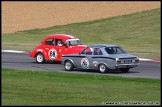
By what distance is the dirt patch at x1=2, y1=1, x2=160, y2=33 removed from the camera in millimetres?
59156

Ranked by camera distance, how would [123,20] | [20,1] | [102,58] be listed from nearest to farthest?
[102,58] < [123,20] < [20,1]

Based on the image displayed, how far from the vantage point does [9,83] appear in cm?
1906

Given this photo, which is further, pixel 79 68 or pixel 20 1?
pixel 20 1

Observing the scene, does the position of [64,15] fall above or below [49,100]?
above

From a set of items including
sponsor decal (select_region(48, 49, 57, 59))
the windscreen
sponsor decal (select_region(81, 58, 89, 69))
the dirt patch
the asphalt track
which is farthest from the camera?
the dirt patch

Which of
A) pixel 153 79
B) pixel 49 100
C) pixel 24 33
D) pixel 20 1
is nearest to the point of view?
pixel 49 100

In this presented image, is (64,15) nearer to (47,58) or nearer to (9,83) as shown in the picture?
(47,58)

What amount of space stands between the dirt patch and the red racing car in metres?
24.2

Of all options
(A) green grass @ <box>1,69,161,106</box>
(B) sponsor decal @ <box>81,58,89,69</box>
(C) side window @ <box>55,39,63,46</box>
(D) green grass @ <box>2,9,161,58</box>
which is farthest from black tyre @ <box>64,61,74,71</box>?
(D) green grass @ <box>2,9,161,58</box>

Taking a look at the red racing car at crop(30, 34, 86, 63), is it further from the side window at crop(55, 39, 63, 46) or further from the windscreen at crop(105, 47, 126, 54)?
the windscreen at crop(105, 47, 126, 54)

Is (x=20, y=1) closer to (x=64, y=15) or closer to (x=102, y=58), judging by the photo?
(x=64, y=15)

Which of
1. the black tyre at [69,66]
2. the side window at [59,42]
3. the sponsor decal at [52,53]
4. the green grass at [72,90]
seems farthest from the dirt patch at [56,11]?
the green grass at [72,90]

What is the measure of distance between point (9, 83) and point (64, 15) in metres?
42.6

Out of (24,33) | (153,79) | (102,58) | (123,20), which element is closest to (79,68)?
(102,58)
